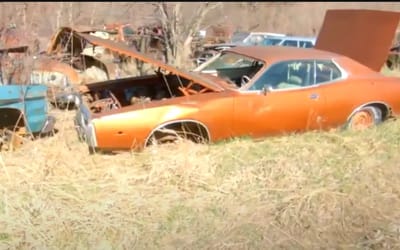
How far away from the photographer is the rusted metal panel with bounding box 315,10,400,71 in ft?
22.4

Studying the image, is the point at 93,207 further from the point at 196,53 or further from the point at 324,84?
the point at 196,53

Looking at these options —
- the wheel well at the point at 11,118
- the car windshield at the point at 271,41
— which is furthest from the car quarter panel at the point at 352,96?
the car windshield at the point at 271,41

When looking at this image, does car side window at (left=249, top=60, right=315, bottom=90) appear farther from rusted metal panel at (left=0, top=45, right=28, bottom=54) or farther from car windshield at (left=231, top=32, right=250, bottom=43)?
car windshield at (left=231, top=32, right=250, bottom=43)

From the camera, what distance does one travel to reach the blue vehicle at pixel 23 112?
5.29 meters

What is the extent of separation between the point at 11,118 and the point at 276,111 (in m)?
3.11

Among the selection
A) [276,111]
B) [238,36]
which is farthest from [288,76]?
[238,36]

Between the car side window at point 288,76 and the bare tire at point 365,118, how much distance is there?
30.6 inches

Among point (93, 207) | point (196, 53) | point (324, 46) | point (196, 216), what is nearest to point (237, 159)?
point (196, 216)

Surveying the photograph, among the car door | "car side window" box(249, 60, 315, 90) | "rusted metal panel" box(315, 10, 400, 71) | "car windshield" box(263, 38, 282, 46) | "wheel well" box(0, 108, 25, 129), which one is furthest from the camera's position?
"car windshield" box(263, 38, 282, 46)

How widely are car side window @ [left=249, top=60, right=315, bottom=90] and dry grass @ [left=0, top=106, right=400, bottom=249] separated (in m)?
0.69

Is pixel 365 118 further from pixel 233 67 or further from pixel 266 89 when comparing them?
pixel 233 67

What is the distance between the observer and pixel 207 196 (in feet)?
14.1

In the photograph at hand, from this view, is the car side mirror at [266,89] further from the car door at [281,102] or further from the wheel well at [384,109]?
the wheel well at [384,109]

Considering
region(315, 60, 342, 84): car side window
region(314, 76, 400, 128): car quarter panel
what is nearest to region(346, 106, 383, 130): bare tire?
region(314, 76, 400, 128): car quarter panel
